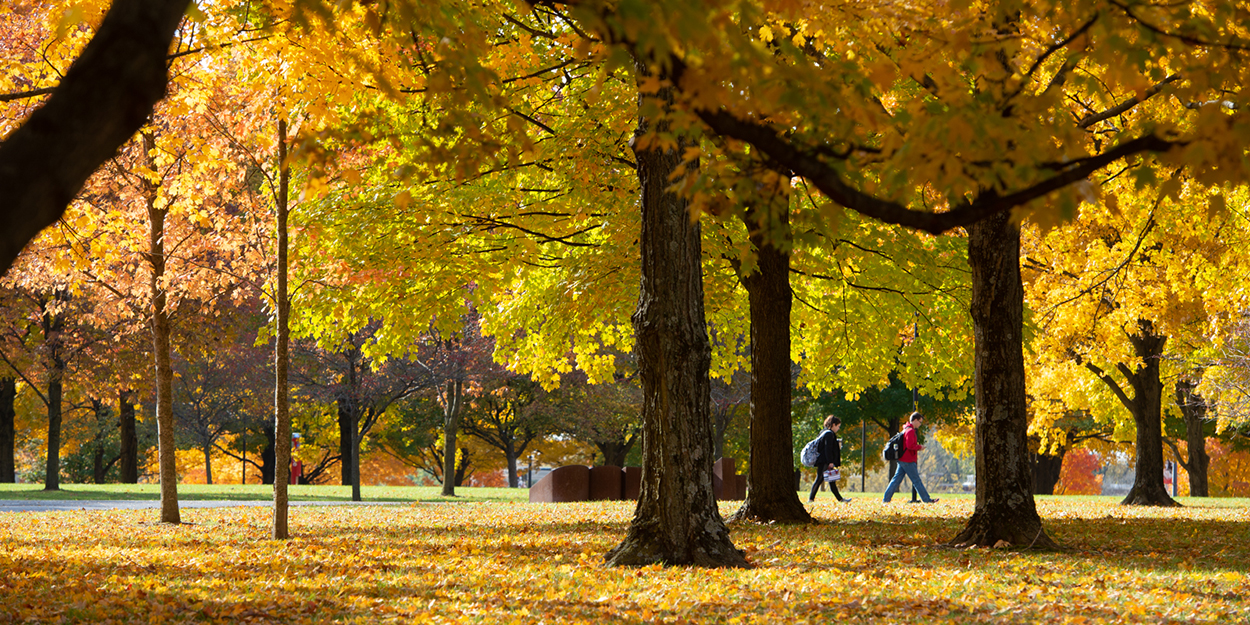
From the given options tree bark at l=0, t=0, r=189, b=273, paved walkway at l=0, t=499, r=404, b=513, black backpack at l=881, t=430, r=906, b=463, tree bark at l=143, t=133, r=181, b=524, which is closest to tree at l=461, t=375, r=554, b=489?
paved walkway at l=0, t=499, r=404, b=513

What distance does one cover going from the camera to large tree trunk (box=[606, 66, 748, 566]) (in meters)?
8.06

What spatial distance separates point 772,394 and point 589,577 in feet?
17.6

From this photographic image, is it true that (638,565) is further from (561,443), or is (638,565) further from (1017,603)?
(561,443)

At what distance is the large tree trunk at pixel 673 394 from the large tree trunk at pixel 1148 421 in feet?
49.7

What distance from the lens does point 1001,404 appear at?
945 centimetres

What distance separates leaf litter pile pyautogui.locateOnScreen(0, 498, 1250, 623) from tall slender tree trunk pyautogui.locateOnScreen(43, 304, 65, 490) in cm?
1675

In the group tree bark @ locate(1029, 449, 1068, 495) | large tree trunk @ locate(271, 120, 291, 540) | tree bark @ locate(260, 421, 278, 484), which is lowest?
tree bark @ locate(1029, 449, 1068, 495)

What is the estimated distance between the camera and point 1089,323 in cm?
1798

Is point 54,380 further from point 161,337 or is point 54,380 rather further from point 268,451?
point 161,337

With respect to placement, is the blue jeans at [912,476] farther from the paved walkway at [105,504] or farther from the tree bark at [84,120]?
the tree bark at [84,120]

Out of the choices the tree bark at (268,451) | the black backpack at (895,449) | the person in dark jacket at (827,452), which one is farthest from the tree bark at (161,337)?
the tree bark at (268,451)

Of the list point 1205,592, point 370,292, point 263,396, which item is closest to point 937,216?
point 1205,592

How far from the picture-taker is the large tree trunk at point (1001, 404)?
9469 mm

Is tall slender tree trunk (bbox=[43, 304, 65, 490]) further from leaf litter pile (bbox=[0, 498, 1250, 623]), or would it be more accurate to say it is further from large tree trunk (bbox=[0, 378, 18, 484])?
leaf litter pile (bbox=[0, 498, 1250, 623])
